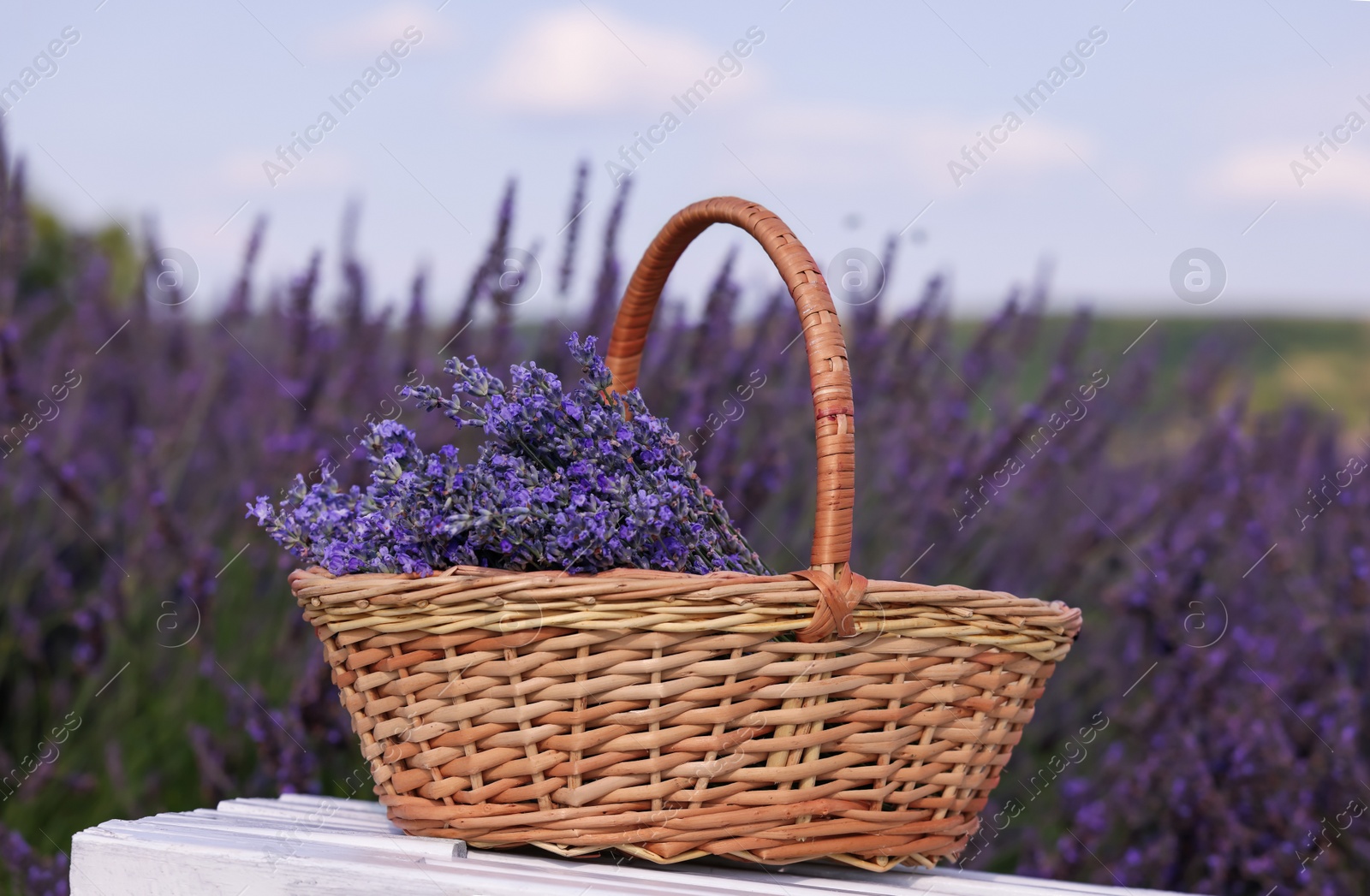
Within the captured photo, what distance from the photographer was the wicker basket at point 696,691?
0.93 meters

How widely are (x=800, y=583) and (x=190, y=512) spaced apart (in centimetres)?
177

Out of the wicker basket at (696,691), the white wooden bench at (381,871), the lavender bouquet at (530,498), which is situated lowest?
the white wooden bench at (381,871)

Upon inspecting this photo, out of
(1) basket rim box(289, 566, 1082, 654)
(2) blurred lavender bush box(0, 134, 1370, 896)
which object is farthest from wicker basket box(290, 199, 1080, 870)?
(2) blurred lavender bush box(0, 134, 1370, 896)

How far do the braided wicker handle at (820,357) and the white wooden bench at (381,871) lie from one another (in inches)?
10.9

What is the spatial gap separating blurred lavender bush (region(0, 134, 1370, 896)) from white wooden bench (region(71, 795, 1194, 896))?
504 millimetres

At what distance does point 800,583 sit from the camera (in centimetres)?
92

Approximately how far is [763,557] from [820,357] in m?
1.01

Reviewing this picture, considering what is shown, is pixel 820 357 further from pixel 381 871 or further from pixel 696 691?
pixel 381 871

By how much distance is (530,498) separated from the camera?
966 mm

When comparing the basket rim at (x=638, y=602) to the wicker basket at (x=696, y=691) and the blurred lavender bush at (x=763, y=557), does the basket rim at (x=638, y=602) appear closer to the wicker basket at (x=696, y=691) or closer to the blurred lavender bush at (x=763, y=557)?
the wicker basket at (x=696, y=691)

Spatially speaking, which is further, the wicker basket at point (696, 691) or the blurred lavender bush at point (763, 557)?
the blurred lavender bush at point (763, 557)

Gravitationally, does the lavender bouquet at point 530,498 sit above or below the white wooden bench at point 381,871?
above

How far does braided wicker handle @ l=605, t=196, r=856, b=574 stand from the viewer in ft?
3.17

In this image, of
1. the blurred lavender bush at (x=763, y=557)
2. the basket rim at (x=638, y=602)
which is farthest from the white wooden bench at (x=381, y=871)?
the blurred lavender bush at (x=763, y=557)
